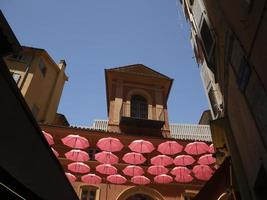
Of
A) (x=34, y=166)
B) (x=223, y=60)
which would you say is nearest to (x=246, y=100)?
(x=223, y=60)

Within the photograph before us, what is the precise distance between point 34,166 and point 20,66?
73.9 feet

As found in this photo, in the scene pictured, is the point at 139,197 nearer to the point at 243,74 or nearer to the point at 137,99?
the point at 137,99

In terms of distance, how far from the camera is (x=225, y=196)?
1134 centimetres

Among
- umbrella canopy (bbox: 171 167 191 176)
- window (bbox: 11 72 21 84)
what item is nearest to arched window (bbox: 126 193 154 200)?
umbrella canopy (bbox: 171 167 191 176)

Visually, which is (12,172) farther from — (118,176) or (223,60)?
(118,176)

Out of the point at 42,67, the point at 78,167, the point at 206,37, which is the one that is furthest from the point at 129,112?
the point at 206,37

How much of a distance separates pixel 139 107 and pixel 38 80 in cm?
983

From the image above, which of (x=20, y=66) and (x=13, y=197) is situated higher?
(x=20, y=66)

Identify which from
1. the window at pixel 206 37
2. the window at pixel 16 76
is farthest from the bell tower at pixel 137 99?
the window at pixel 206 37

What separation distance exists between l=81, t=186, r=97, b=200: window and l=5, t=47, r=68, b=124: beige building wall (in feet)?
29.3

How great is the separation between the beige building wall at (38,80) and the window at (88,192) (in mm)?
8930

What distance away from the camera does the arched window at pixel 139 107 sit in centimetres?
2470

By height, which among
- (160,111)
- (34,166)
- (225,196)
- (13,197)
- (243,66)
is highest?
(160,111)

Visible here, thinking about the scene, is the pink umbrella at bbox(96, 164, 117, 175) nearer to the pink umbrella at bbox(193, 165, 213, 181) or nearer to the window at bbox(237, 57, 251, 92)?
the pink umbrella at bbox(193, 165, 213, 181)
